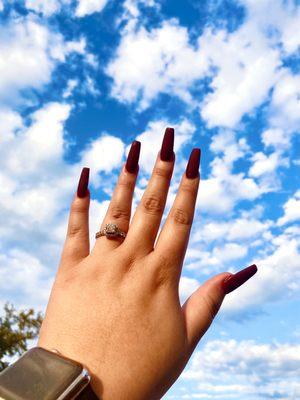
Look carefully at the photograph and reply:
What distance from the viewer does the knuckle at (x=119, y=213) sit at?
379cm

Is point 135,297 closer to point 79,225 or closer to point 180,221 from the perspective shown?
point 180,221

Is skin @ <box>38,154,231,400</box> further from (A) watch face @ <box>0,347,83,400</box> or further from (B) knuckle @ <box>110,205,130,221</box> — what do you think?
(A) watch face @ <box>0,347,83,400</box>

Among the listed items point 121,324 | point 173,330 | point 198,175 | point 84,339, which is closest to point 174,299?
point 173,330

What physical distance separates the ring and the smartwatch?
136cm

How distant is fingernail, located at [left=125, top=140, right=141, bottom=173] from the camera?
3744 millimetres

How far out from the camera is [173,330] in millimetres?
2852

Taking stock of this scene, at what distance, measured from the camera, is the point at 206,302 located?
3.19 meters

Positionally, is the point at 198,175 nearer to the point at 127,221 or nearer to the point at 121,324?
the point at 127,221

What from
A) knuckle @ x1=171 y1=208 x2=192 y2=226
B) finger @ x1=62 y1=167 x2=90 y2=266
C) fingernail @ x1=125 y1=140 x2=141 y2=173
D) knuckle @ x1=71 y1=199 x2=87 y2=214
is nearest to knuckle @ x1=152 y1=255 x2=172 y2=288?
knuckle @ x1=171 y1=208 x2=192 y2=226

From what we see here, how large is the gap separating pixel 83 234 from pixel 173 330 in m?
1.44

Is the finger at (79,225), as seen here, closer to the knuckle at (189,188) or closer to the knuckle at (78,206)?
the knuckle at (78,206)

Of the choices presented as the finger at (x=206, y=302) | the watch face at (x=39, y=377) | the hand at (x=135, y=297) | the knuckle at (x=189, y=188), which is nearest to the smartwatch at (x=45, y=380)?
the watch face at (x=39, y=377)

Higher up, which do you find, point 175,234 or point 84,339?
point 175,234

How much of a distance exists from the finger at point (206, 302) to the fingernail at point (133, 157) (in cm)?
116
